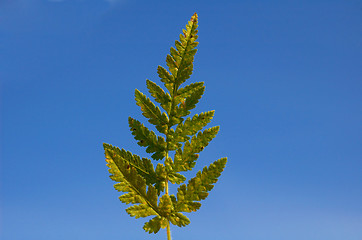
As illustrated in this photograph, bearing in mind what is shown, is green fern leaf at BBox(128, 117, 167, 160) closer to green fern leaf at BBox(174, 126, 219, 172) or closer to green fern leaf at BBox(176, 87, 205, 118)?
green fern leaf at BBox(174, 126, 219, 172)

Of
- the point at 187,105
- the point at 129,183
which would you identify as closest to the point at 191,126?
the point at 187,105

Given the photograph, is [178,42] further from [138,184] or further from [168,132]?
[138,184]

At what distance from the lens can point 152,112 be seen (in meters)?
3.76

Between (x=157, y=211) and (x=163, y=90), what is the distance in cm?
123

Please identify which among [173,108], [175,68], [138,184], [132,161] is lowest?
[138,184]

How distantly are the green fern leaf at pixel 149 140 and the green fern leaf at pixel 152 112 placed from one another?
118 millimetres

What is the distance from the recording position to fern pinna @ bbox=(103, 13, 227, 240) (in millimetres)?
3275

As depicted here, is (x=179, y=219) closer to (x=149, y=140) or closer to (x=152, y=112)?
(x=149, y=140)

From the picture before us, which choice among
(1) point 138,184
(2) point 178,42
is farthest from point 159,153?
(2) point 178,42

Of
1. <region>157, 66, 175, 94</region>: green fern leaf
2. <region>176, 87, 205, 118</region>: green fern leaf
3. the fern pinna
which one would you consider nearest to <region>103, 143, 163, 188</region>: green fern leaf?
the fern pinna

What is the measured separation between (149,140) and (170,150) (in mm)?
235

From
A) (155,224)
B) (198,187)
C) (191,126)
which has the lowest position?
(155,224)

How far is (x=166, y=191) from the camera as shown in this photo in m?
3.46

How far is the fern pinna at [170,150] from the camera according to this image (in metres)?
3.28
